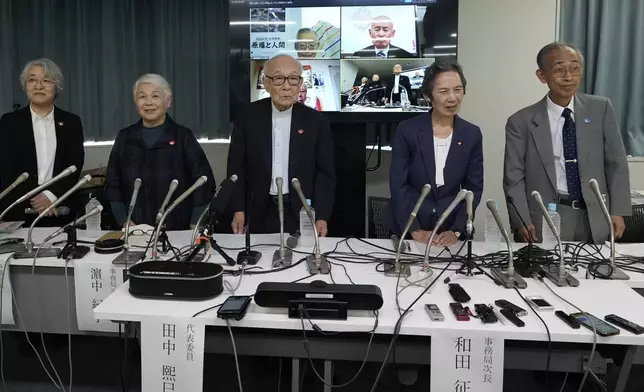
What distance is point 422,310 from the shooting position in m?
1.60

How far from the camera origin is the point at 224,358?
2.62 meters

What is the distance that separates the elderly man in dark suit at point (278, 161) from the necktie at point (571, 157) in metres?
1.13

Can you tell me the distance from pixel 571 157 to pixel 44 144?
8.89 feet

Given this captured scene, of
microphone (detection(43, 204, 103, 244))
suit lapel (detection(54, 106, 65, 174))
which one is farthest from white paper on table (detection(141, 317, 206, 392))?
suit lapel (detection(54, 106, 65, 174))

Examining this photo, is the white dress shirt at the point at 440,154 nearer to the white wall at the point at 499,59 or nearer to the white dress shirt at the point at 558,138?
the white dress shirt at the point at 558,138

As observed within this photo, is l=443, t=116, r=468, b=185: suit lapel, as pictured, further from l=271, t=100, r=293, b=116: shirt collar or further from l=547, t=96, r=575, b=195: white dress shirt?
l=271, t=100, r=293, b=116: shirt collar

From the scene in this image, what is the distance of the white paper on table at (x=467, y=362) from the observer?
1443 mm

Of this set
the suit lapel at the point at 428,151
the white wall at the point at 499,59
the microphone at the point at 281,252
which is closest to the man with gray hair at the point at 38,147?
the microphone at the point at 281,252

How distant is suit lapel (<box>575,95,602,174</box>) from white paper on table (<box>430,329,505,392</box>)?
1.38m

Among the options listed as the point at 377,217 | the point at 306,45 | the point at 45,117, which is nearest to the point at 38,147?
the point at 45,117

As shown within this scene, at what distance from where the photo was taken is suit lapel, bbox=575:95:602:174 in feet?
8.14

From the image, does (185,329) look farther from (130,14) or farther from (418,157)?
(130,14)

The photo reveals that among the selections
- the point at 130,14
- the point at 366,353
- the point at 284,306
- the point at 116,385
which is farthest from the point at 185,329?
the point at 130,14

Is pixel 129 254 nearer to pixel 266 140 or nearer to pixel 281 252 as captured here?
pixel 281 252
